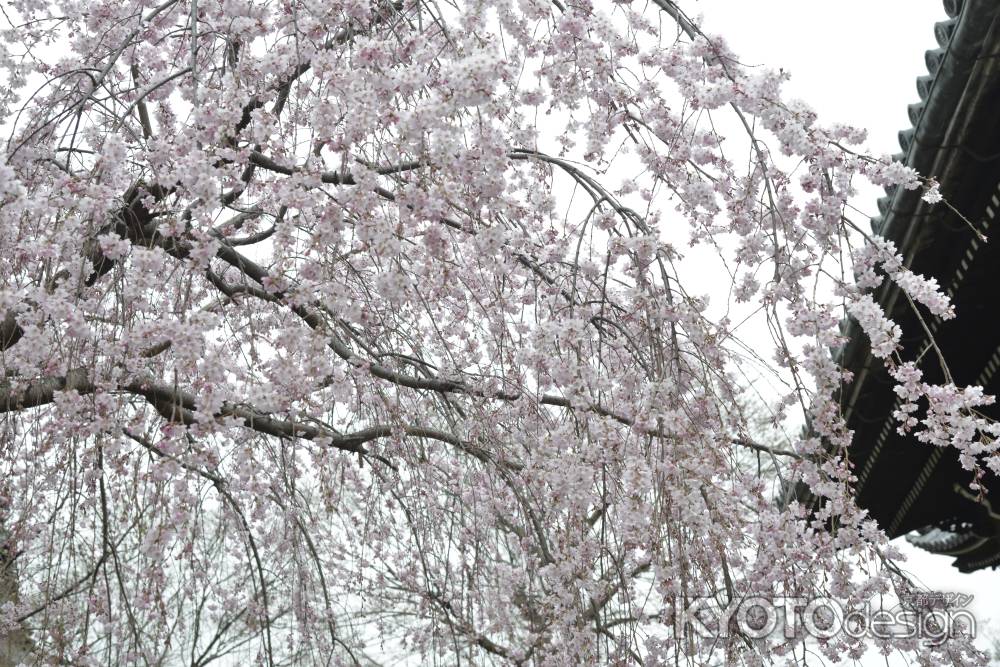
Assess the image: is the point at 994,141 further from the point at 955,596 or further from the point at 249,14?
the point at 249,14

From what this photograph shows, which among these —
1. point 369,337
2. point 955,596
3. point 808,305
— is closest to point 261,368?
point 369,337

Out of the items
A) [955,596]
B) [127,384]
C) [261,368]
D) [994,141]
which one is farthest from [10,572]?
[994,141]

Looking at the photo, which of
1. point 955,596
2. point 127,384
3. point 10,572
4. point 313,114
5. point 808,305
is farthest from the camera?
point 10,572

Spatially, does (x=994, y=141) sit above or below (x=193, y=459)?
above

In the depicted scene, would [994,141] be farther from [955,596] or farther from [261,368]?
[261,368]

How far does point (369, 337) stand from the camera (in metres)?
3.18

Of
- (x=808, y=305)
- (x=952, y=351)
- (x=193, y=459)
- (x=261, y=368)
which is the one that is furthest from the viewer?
(x=261, y=368)

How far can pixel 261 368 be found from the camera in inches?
164

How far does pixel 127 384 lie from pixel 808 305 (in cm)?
206

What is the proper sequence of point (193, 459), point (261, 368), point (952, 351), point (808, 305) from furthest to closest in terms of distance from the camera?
1. point (261, 368)
2. point (952, 351)
3. point (808, 305)
4. point (193, 459)

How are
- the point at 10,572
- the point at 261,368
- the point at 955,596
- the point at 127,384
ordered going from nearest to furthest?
the point at 127,384 < the point at 955,596 < the point at 261,368 < the point at 10,572

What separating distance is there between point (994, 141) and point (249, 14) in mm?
2434

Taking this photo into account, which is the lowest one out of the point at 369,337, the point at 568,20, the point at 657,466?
the point at 657,466

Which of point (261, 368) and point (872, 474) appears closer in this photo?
point (261, 368)
